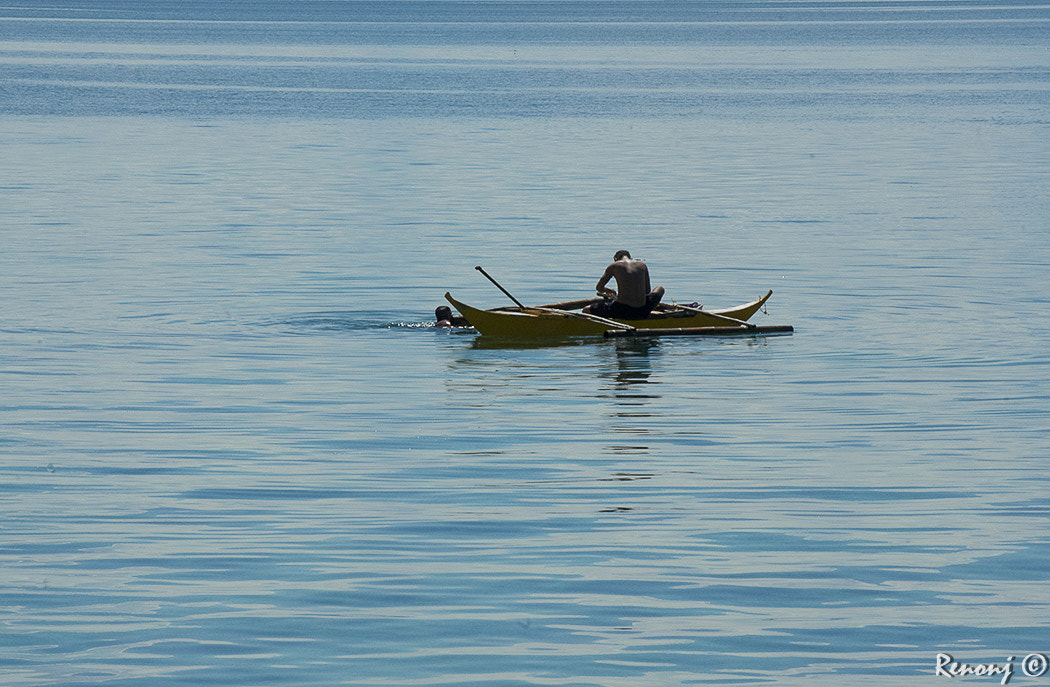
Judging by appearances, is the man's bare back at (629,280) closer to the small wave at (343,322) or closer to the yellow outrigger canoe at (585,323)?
the yellow outrigger canoe at (585,323)

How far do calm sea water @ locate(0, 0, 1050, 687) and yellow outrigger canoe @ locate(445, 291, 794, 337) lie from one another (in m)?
0.30

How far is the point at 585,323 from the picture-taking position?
25.5 metres

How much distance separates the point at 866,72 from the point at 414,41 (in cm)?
6586

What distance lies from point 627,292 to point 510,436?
6.33 meters

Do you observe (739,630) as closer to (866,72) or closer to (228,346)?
(228,346)

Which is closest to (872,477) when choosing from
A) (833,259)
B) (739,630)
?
(739,630)

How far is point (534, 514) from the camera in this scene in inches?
616

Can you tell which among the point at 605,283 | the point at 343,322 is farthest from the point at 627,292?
the point at 343,322

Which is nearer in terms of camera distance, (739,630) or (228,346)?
(739,630)

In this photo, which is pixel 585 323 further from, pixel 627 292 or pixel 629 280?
pixel 629 280

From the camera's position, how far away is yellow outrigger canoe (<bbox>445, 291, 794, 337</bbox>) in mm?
25156

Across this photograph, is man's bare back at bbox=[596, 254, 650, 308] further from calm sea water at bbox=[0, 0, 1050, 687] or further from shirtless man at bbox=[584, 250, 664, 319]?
calm sea water at bbox=[0, 0, 1050, 687]

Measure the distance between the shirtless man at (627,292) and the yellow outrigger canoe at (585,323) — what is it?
5.0 inches

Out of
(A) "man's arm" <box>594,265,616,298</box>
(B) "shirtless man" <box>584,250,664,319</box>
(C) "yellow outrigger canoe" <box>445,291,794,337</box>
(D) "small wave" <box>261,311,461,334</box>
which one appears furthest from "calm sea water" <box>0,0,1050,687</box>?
(A) "man's arm" <box>594,265,616,298</box>
